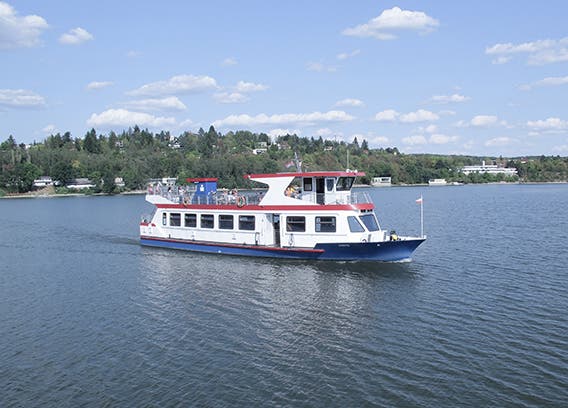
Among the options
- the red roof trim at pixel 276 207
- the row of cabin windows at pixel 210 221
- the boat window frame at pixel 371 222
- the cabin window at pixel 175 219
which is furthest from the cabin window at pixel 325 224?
the cabin window at pixel 175 219

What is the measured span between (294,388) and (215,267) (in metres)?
19.0

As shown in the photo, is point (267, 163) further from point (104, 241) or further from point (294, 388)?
point (294, 388)

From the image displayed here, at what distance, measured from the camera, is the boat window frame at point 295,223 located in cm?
3631

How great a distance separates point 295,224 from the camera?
120 feet

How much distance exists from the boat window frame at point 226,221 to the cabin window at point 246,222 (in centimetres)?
79

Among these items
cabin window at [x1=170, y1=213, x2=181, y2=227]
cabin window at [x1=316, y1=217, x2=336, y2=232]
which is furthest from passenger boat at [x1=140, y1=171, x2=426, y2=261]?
cabin window at [x1=170, y1=213, x2=181, y2=227]

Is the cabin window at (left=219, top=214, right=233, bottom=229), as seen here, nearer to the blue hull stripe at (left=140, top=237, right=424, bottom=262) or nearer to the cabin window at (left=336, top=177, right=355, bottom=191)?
the blue hull stripe at (left=140, top=237, right=424, bottom=262)

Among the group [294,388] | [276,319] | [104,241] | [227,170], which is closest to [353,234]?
[276,319]

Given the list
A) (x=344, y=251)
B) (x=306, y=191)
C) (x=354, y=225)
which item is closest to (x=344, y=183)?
(x=306, y=191)

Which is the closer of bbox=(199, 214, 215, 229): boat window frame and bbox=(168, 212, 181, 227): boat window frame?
bbox=(199, 214, 215, 229): boat window frame

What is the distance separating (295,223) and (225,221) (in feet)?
21.3

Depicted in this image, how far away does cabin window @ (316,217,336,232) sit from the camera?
116 feet

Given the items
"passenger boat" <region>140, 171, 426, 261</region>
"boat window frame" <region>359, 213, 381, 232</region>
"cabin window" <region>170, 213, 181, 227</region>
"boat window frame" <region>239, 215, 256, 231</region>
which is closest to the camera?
"passenger boat" <region>140, 171, 426, 261</region>

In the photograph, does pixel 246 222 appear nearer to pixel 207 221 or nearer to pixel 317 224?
pixel 207 221
